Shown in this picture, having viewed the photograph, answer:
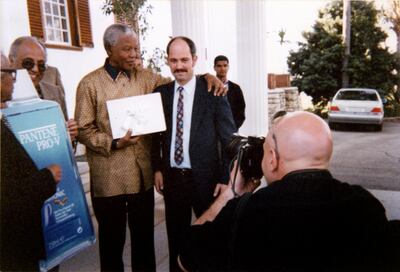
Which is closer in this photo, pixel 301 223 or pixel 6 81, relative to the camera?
pixel 301 223

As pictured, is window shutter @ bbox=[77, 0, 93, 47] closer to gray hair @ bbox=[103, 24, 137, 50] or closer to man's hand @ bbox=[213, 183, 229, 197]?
gray hair @ bbox=[103, 24, 137, 50]

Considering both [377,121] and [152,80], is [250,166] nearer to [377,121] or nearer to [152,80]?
[152,80]

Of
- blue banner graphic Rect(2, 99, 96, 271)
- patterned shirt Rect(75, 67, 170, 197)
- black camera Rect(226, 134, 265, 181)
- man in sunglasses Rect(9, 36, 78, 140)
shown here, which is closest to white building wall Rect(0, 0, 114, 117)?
man in sunglasses Rect(9, 36, 78, 140)

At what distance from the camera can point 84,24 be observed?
294 inches

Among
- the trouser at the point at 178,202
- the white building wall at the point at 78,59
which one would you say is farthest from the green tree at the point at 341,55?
the trouser at the point at 178,202

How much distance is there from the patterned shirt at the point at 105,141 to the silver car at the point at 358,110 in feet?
33.8

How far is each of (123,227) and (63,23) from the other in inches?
245

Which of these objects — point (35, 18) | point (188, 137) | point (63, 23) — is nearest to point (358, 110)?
point (63, 23)

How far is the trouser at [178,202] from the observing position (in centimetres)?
225

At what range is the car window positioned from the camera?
11.5m

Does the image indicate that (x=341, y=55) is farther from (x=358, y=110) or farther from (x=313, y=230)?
(x=313, y=230)

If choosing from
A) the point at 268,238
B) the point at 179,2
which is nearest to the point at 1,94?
the point at 268,238

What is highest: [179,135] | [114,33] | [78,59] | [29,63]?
[78,59]

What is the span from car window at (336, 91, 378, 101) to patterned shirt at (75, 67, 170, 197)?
10.7 meters
